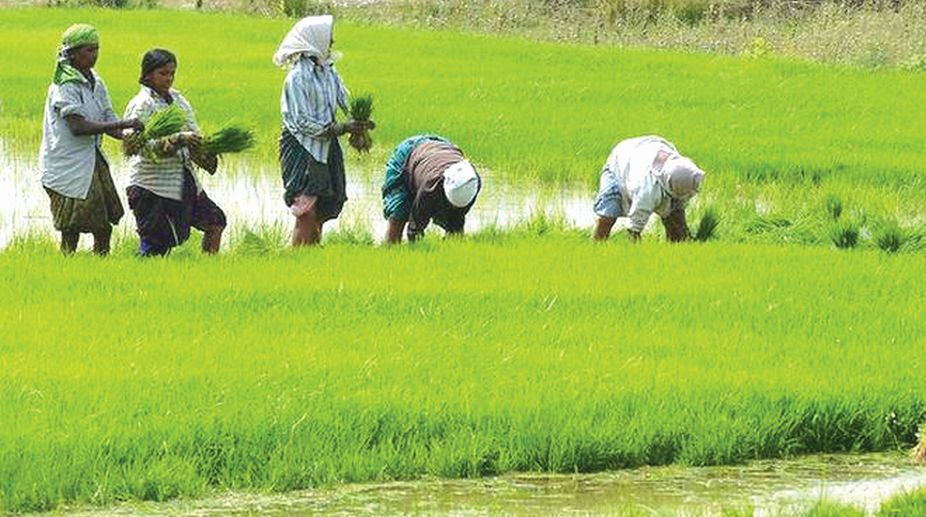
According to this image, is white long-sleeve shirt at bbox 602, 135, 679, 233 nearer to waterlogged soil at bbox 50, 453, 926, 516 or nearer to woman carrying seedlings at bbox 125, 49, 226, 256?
woman carrying seedlings at bbox 125, 49, 226, 256

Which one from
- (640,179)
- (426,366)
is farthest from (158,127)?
(426,366)

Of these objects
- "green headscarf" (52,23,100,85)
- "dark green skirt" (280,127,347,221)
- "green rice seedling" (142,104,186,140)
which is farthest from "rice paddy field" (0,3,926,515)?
"green headscarf" (52,23,100,85)

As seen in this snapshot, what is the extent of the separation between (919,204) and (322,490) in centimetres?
588

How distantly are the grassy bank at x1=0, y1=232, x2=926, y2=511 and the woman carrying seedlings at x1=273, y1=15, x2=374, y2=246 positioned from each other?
386mm

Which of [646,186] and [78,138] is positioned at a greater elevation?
[78,138]

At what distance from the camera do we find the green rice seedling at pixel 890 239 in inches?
351

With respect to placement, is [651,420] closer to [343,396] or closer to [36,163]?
[343,396]

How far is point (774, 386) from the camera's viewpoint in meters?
6.08

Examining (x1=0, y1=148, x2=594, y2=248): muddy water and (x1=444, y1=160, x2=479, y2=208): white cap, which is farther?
(x1=0, y1=148, x2=594, y2=248): muddy water

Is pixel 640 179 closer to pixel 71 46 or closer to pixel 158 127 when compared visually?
pixel 158 127

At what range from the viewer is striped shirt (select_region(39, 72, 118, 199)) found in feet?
26.8

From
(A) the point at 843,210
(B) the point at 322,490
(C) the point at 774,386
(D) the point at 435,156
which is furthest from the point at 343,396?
(A) the point at 843,210

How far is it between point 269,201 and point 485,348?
→ 14.3 ft

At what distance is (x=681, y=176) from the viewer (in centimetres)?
802
